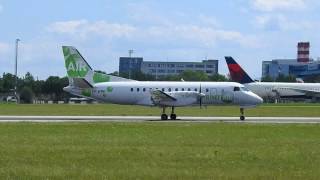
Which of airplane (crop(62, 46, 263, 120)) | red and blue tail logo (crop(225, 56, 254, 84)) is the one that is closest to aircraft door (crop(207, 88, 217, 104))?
airplane (crop(62, 46, 263, 120))

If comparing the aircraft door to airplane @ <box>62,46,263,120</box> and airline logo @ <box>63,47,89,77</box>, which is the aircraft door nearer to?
airplane @ <box>62,46,263,120</box>

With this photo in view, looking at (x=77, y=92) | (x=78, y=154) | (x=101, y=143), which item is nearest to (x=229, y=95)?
(x=77, y=92)

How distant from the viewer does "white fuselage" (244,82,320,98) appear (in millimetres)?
121750

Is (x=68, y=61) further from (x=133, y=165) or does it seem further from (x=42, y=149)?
(x=133, y=165)

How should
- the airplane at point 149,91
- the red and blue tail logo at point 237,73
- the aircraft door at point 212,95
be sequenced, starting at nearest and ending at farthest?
the airplane at point 149,91, the aircraft door at point 212,95, the red and blue tail logo at point 237,73

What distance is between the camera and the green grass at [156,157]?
48.5 ft

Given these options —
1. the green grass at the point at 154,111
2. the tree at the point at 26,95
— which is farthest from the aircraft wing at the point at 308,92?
the tree at the point at 26,95

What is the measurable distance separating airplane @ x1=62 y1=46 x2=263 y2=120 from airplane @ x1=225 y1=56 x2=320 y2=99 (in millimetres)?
71291

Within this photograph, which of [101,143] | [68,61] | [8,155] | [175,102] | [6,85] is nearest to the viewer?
[8,155]

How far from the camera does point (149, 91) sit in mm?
52219

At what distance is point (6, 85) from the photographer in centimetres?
18475

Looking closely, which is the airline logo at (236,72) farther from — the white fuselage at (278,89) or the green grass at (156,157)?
the green grass at (156,157)

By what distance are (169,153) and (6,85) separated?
561 feet

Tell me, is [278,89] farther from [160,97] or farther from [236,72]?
[160,97]
